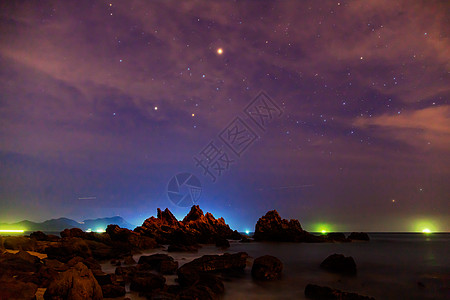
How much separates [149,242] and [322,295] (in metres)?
32.4

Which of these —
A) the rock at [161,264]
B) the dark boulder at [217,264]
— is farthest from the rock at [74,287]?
the rock at [161,264]

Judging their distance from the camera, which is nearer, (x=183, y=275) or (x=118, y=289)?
(x=118, y=289)

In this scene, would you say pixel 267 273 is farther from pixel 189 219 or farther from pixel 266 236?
pixel 266 236

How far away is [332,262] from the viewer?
23.8 metres

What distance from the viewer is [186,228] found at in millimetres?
60469

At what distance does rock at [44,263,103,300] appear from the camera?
31.0 feet

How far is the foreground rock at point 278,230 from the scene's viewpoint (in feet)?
247

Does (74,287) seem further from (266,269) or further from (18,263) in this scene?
(266,269)

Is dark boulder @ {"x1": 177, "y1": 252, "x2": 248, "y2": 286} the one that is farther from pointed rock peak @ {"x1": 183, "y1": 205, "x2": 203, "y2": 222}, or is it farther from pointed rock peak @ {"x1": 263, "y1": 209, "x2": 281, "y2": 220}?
pointed rock peak @ {"x1": 263, "y1": 209, "x2": 281, "y2": 220}

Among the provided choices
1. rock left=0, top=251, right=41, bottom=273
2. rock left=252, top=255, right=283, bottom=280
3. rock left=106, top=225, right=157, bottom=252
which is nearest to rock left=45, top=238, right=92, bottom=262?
rock left=0, top=251, right=41, bottom=273

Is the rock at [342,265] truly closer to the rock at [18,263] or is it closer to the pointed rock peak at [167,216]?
the rock at [18,263]

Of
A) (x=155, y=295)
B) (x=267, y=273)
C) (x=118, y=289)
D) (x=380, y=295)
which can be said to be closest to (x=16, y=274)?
(x=118, y=289)

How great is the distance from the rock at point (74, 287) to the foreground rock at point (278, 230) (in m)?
71.4

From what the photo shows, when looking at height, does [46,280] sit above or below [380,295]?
above
